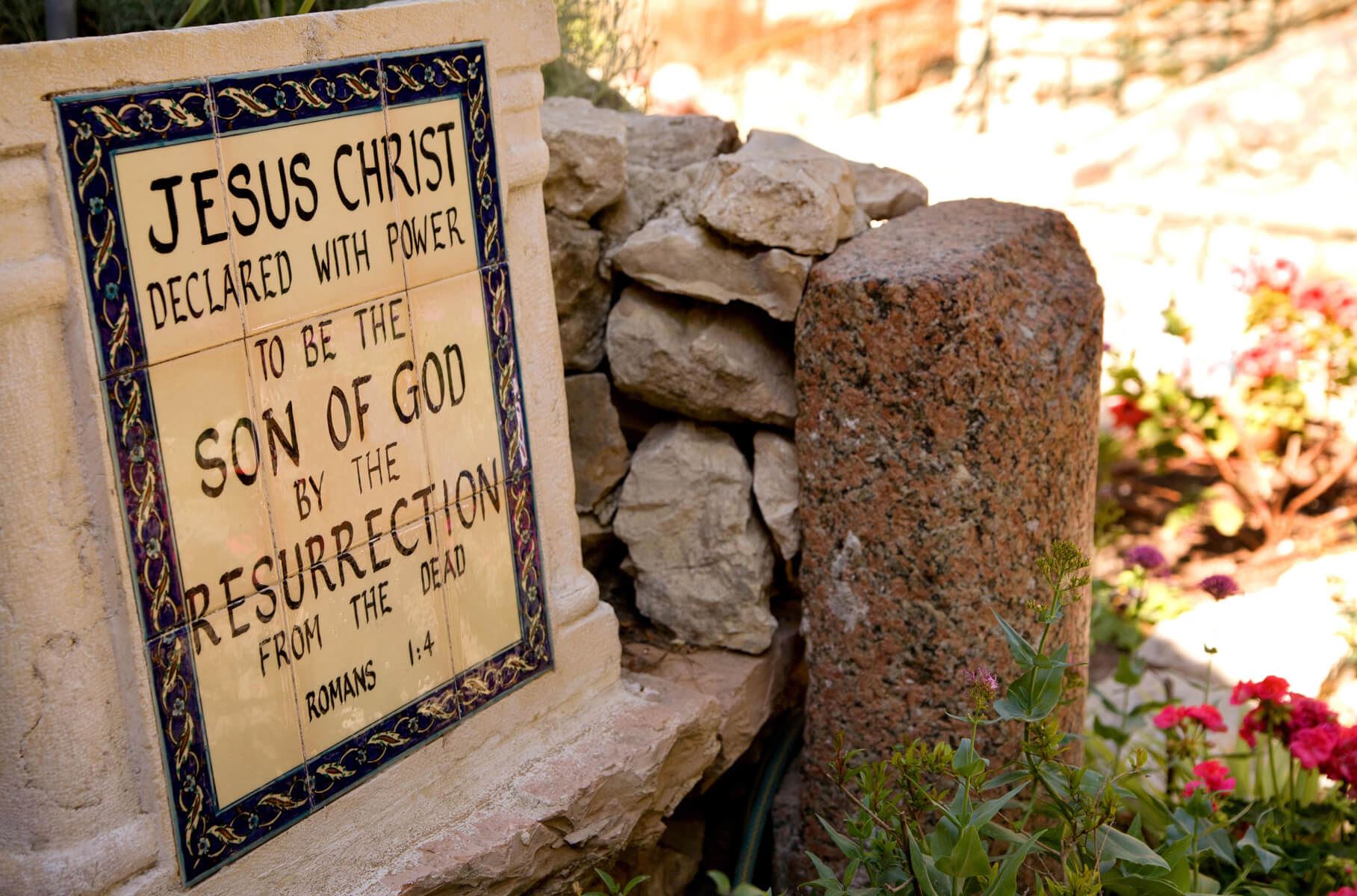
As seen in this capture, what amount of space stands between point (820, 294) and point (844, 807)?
96cm

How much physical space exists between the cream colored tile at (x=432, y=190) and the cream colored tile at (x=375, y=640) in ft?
1.33

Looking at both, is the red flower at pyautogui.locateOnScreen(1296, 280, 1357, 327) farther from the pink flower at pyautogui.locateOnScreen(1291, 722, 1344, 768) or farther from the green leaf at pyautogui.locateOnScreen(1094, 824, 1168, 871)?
the green leaf at pyautogui.locateOnScreen(1094, 824, 1168, 871)

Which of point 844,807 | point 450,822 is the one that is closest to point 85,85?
point 450,822

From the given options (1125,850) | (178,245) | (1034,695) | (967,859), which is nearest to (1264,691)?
(1125,850)

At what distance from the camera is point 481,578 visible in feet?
6.84

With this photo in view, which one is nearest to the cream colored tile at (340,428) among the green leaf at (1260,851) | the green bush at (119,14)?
the green bush at (119,14)

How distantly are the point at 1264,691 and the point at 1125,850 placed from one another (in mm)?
700

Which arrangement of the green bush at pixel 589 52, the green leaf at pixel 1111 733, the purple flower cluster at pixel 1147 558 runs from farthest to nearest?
the green bush at pixel 589 52 → the purple flower cluster at pixel 1147 558 → the green leaf at pixel 1111 733

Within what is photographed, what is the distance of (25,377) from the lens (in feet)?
4.95

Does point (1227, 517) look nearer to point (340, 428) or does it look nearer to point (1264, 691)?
point (1264, 691)

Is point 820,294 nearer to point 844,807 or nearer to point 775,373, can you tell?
point 775,373

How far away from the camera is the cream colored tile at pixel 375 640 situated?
1.85m

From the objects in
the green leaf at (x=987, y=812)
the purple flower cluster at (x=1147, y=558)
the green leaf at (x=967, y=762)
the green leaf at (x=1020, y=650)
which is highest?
the green leaf at (x=1020, y=650)

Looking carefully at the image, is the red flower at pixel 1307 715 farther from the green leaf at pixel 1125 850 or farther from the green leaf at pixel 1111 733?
the green leaf at pixel 1125 850
